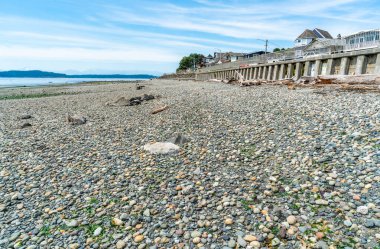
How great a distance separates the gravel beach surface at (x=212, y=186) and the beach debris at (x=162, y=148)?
0.19 meters

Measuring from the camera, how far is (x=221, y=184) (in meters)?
5.45

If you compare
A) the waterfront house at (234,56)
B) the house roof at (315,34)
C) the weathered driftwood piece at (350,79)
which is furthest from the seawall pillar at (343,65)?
the waterfront house at (234,56)

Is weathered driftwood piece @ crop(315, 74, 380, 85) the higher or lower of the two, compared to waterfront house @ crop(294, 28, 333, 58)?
lower

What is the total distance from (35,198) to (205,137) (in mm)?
5231

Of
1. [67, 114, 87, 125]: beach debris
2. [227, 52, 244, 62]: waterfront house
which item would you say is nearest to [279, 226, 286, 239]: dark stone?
[67, 114, 87, 125]: beach debris

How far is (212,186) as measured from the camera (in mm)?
5410

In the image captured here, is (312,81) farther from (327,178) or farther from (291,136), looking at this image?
(327,178)

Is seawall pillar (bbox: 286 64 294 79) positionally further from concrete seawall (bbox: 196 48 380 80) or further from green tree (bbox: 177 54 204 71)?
green tree (bbox: 177 54 204 71)

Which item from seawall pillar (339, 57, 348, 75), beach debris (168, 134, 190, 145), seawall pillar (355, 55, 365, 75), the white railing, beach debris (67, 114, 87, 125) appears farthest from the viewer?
the white railing

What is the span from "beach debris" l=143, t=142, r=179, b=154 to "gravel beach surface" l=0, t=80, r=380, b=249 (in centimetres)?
19

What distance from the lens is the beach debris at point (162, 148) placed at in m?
7.47

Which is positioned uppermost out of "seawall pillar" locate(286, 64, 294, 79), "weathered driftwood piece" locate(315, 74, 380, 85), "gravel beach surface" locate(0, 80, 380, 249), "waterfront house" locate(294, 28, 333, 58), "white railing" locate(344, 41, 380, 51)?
"waterfront house" locate(294, 28, 333, 58)

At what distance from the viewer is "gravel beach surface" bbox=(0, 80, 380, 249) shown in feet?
13.2

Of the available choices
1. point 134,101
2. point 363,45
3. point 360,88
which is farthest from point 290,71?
point 363,45
